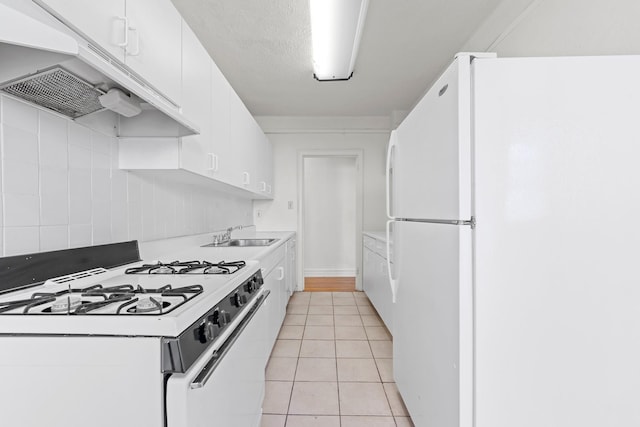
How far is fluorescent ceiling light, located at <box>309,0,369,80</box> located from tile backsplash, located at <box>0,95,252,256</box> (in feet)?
4.42

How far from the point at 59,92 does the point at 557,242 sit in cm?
169

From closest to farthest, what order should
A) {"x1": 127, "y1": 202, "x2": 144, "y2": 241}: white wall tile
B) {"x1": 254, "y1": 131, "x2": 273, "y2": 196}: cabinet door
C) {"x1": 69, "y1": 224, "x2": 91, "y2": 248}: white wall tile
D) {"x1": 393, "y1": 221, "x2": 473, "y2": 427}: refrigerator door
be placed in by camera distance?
1. {"x1": 393, "y1": 221, "x2": 473, "y2": 427}: refrigerator door
2. {"x1": 69, "y1": 224, "x2": 91, "y2": 248}: white wall tile
3. {"x1": 127, "y1": 202, "x2": 144, "y2": 241}: white wall tile
4. {"x1": 254, "y1": 131, "x2": 273, "y2": 196}: cabinet door

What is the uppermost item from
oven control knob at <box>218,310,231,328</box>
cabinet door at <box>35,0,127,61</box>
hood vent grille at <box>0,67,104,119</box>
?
cabinet door at <box>35,0,127,61</box>

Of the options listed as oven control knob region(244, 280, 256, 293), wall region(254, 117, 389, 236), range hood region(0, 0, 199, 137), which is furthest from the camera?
wall region(254, 117, 389, 236)

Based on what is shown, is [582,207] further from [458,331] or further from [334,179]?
[334,179]

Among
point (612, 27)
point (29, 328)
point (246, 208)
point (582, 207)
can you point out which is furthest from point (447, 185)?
point (246, 208)

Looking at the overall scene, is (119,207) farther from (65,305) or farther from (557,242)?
(557,242)

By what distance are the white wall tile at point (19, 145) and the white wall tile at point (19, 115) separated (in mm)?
13

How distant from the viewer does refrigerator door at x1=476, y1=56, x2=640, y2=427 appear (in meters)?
1.02

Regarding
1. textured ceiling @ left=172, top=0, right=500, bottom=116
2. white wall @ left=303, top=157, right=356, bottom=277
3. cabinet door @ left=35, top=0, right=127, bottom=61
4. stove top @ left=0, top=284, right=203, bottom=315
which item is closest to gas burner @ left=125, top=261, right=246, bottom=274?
stove top @ left=0, top=284, right=203, bottom=315

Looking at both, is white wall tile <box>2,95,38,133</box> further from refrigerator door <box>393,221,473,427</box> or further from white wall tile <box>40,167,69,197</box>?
refrigerator door <box>393,221,473,427</box>

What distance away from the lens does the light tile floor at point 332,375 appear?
176 cm

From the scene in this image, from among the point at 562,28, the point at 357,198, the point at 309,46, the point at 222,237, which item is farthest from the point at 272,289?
the point at 357,198

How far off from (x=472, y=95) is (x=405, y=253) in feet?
2.88
